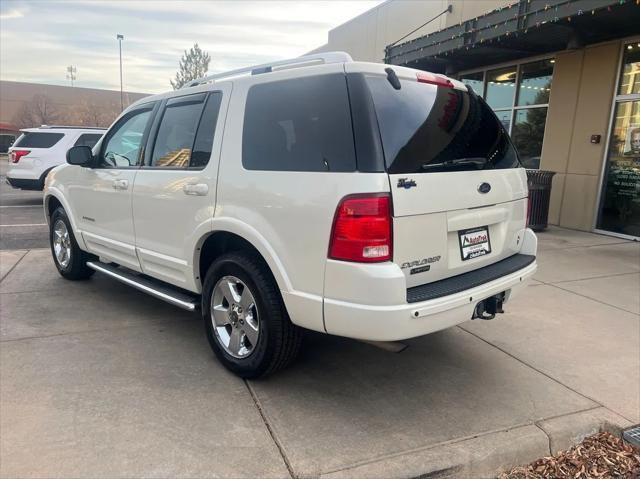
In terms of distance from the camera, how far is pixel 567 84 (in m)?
9.89

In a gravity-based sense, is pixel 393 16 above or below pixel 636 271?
above

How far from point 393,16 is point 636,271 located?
438 inches

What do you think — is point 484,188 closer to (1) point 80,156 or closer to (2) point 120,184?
(2) point 120,184

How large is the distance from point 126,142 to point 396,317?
3172 millimetres

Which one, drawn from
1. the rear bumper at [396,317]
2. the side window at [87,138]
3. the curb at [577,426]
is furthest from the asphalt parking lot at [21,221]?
the curb at [577,426]

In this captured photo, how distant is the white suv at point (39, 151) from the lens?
40.0 ft

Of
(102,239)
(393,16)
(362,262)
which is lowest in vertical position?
(102,239)

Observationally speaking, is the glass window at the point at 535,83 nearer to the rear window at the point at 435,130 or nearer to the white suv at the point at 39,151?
the rear window at the point at 435,130

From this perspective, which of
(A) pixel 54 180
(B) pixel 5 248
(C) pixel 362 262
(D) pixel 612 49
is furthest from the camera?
(D) pixel 612 49

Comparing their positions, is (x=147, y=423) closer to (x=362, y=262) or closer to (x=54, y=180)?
(x=362, y=262)

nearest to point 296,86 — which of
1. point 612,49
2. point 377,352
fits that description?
point 377,352

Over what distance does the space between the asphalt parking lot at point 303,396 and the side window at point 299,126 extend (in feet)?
4.89

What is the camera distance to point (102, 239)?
15.5 feet

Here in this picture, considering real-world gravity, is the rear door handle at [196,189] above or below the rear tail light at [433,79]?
below
